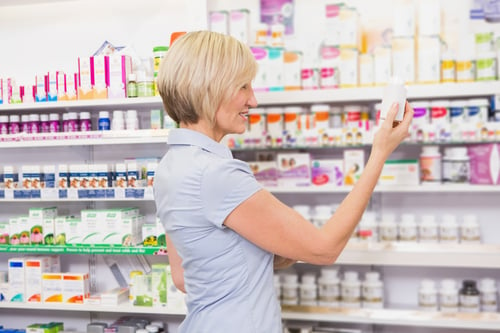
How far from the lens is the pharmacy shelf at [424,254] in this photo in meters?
2.87

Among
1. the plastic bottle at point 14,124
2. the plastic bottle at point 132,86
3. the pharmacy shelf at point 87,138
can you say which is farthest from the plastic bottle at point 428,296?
the plastic bottle at point 14,124

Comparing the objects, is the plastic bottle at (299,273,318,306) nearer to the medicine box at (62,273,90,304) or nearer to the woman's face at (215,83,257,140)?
the medicine box at (62,273,90,304)

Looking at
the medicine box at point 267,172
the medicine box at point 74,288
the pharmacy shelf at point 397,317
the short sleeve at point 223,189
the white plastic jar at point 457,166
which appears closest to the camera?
the short sleeve at point 223,189

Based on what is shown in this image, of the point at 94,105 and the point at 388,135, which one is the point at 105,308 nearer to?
the point at 94,105

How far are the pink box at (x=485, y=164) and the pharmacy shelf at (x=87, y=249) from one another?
68.7 inches

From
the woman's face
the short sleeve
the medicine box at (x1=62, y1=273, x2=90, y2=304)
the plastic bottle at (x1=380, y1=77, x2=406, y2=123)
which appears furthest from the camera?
the medicine box at (x1=62, y1=273, x2=90, y2=304)

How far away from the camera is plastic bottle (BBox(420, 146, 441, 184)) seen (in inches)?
118

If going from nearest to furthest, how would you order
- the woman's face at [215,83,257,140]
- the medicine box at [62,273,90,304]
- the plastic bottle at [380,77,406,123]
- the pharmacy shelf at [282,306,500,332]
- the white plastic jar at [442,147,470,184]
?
the woman's face at [215,83,257,140]
the plastic bottle at [380,77,406,123]
the pharmacy shelf at [282,306,500,332]
the white plastic jar at [442,147,470,184]
the medicine box at [62,273,90,304]

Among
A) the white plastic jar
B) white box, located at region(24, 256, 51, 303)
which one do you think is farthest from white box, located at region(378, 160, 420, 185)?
white box, located at region(24, 256, 51, 303)

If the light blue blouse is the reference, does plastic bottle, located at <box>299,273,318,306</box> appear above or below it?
below

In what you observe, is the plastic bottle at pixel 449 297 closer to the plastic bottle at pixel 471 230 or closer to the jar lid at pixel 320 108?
the plastic bottle at pixel 471 230

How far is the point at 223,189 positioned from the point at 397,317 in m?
2.05

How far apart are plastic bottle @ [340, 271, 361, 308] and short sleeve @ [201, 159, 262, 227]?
6.54ft

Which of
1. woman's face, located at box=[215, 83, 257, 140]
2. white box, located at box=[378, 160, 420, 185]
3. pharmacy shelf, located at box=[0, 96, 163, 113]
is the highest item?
pharmacy shelf, located at box=[0, 96, 163, 113]
